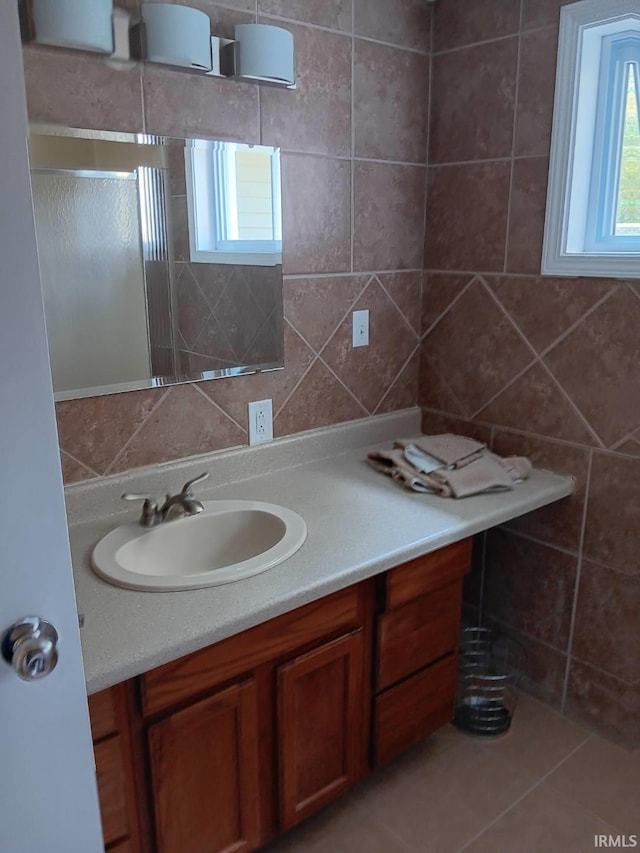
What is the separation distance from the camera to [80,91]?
1462 mm

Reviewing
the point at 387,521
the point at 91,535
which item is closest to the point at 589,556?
the point at 387,521

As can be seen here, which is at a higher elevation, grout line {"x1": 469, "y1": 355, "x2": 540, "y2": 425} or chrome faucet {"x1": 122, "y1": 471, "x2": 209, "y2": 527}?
grout line {"x1": 469, "y1": 355, "x2": 540, "y2": 425}

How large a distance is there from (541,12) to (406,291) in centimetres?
83

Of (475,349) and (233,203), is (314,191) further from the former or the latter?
(475,349)

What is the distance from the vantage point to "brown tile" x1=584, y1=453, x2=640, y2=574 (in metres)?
1.83

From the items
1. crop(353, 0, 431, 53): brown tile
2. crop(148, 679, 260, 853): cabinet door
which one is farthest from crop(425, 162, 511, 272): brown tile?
crop(148, 679, 260, 853): cabinet door

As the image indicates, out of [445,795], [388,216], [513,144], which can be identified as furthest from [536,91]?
[445,795]

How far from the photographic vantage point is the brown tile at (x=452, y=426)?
2168 millimetres

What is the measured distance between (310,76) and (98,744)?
1668 mm

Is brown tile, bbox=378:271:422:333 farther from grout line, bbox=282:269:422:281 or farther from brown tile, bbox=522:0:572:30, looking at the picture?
brown tile, bbox=522:0:572:30

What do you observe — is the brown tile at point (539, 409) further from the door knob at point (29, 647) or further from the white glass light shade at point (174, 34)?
the door knob at point (29, 647)

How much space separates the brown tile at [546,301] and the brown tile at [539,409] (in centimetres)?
10

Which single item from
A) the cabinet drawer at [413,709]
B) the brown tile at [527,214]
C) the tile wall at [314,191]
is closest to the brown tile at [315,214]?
the tile wall at [314,191]

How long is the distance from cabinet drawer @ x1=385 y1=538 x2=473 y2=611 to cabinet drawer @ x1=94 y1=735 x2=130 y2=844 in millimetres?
652
